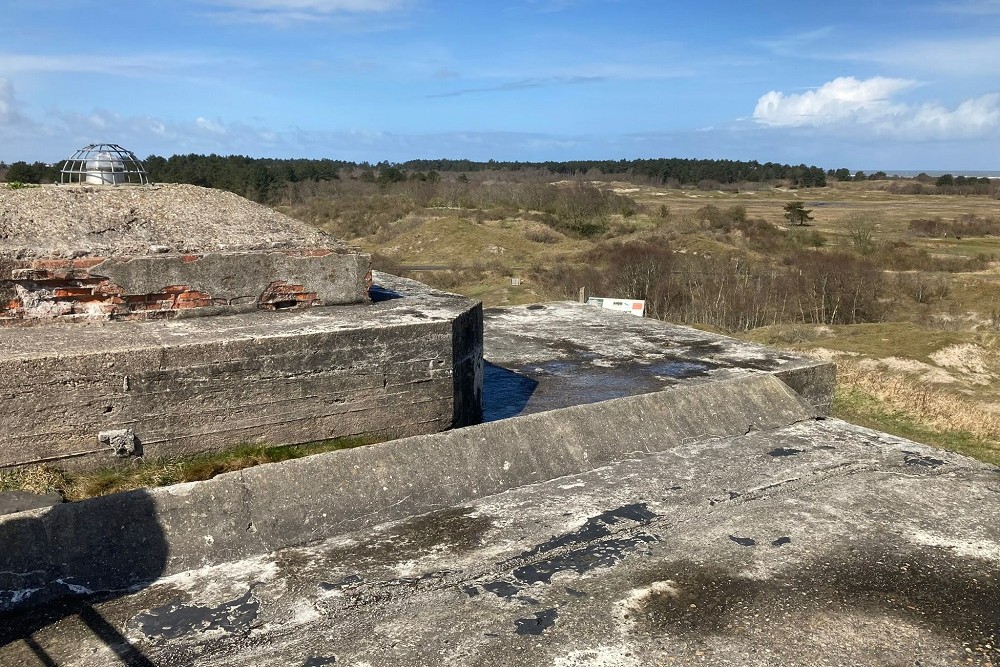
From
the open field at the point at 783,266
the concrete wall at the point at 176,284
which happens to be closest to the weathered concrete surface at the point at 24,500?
the concrete wall at the point at 176,284

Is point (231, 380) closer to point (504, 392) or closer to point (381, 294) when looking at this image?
point (381, 294)

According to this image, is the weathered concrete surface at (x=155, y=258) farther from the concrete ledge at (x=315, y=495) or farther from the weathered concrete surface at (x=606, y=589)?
the weathered concrete surface at (x=606, y=589)

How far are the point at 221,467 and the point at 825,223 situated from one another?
46851 millimetres

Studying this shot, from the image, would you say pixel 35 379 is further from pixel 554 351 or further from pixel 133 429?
pixel 554 351

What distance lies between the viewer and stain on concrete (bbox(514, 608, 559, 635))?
3186 millimetres

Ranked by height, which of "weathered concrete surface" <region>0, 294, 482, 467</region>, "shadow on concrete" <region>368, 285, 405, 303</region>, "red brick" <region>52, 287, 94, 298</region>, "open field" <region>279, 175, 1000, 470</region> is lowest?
"open field" <region>279, 175, 1000, 470</region>

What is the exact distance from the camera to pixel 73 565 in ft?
11.5

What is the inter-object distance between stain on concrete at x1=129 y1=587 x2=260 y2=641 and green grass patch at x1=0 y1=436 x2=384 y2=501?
953mm

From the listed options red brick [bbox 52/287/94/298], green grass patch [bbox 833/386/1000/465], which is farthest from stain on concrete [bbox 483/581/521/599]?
green grass patch [bbox 833/386/1000/465]

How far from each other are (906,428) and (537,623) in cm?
973

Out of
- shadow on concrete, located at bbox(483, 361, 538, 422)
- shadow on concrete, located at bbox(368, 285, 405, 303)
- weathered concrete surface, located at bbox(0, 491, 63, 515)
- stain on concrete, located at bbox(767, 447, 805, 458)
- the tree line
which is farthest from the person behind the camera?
the tree line

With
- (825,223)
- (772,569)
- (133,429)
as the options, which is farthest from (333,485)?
(825,223)

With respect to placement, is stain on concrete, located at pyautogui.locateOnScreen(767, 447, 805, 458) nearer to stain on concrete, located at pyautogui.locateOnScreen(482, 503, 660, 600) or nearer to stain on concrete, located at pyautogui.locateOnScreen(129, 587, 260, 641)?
stain on concrete, located at pyautogui.locateOnScreen(482, 503, 660, 600)

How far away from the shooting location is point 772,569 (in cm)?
371
